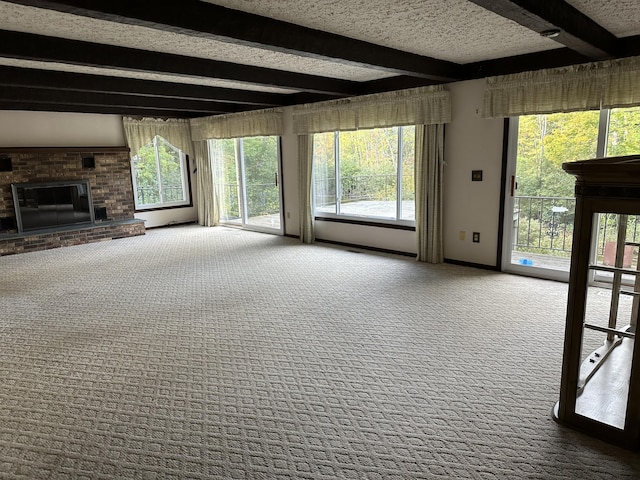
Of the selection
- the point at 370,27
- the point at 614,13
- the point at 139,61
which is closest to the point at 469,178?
the point at 614,13

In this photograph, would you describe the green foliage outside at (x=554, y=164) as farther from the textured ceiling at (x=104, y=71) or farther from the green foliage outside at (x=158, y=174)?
the green foliage outside at (x=158, y=174)

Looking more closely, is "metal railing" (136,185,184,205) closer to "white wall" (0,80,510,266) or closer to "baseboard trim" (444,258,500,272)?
"white wall" (0,80,510,266)

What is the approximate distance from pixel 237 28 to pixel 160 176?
6.49 meters

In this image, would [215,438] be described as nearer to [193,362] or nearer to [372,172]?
[193,362]

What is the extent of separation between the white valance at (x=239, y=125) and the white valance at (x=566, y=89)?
3482mm

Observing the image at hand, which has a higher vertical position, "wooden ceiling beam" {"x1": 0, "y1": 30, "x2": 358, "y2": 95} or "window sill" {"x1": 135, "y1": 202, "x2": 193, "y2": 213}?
"wooden ceiling beam" {"x1": 0, "y1": 30, "x2": 358, "y2": 95}

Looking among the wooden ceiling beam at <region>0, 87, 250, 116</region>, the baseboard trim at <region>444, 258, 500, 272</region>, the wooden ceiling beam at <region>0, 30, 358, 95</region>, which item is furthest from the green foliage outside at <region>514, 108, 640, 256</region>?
the wooden ceiling beam at <region>0, 87, 250, 116</region>

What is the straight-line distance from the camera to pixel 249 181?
26.7 feet

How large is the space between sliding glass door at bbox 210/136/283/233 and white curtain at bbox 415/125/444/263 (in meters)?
2.77

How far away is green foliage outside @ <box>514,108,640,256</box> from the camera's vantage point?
13.1ft

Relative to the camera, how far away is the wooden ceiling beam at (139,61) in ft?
10.4

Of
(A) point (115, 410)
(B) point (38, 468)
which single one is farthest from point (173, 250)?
(B) point (38, 468)

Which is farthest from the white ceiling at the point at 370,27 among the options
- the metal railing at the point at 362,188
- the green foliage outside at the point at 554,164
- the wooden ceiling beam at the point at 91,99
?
the metal railing at the point at 362,188

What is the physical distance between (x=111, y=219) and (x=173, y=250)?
208cm
